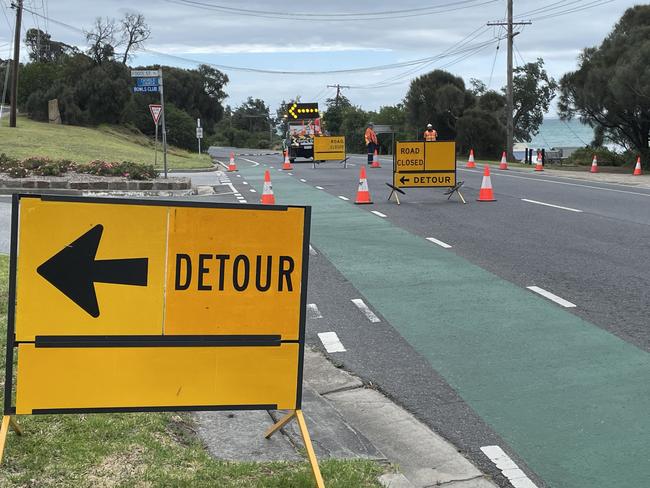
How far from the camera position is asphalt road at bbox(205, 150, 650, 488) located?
15.9 feet

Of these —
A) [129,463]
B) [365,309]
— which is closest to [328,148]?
[365,309]

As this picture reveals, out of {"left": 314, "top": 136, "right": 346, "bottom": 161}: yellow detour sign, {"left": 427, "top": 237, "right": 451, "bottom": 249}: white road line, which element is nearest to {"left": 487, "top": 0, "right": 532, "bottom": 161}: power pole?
{"left": 314, "top": 136, "right": 346, "bottom": 161}: yellow detour sign

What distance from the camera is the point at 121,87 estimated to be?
66.2m

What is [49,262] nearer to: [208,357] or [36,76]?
[208,357]

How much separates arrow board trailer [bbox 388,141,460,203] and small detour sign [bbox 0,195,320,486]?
15031 millimetres

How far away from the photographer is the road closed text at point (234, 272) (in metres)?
4.11

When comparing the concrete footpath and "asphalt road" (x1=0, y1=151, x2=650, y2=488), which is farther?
"asphalt road" (x1=0, y1=151, x2=650, y2=488)

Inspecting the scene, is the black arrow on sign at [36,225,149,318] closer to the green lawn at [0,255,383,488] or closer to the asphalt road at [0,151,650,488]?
the green lawn at [0,255,383,488]

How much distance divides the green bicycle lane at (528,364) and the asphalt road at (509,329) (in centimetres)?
1

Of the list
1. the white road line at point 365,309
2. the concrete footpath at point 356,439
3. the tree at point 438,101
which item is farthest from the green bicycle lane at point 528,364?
the tree at point 438,101

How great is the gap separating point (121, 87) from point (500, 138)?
101 feet

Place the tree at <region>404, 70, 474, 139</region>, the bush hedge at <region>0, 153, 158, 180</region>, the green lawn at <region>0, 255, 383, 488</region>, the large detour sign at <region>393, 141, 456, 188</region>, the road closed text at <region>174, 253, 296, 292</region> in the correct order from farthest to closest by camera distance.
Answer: the tree at <region>404, 70, 474, 139</region>
the bush hedge at <region>0, 153, 158, 180</region>
the large detour sign at <region>393, 141, 456, 188</region>
the road closed text at <region>174, 253, 296, 292</region>
the green lawn at <region>0, 255, 383, 488</region>

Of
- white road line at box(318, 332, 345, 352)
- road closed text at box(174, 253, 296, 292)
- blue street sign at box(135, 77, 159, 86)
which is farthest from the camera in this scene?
blue street sign at box(135, 77, 159, 86)

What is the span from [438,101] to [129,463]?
60045mm
